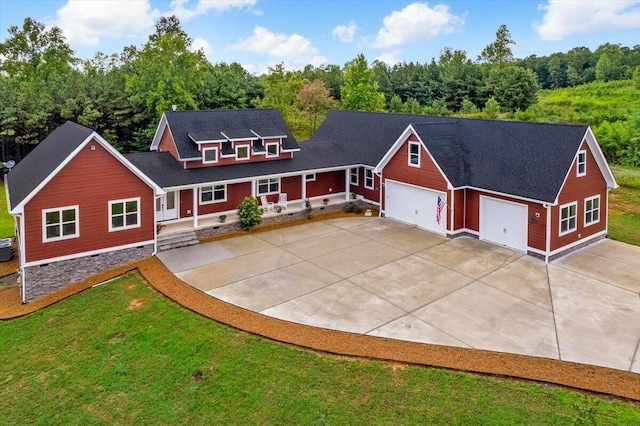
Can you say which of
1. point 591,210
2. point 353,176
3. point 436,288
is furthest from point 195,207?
point 591,210

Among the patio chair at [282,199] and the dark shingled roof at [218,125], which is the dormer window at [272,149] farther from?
the patio chair at [282,199]

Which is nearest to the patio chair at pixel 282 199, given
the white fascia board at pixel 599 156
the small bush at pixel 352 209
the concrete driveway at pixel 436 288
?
the concrete driveway at pixel 436 288

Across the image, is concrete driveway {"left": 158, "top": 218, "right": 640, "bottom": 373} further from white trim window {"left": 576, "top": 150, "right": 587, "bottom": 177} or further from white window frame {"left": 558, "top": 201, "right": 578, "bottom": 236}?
white trim window {"left": 576, "top": 150, "right": 587, "bottom": 177}

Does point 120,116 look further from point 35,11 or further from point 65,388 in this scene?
point 65,388

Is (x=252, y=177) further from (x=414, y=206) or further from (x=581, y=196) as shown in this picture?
(x=581, y=196)

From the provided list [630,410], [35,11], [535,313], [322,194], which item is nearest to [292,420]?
[630,410]

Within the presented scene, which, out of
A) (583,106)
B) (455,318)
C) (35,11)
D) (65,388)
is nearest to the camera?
(65,388)
